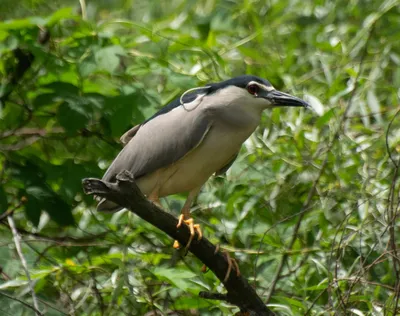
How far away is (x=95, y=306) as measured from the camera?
3.41 m

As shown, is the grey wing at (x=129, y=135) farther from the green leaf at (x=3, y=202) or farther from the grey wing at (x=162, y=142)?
the green leaf at (x=3, y=202)

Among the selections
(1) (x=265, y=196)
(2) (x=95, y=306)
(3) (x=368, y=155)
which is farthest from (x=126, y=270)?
(3) (x=368, y=155)

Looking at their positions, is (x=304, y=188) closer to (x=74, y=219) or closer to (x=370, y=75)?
(x=370, y=75)

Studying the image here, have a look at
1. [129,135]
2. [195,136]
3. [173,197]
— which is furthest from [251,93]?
[173,197]

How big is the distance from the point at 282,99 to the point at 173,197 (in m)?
0.72

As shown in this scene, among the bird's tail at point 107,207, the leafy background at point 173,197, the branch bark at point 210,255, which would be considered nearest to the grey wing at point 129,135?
the leafy background at point 173,197

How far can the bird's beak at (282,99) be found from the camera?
3234mm

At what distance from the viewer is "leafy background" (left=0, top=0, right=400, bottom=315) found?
3404 mm

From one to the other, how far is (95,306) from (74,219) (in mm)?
422

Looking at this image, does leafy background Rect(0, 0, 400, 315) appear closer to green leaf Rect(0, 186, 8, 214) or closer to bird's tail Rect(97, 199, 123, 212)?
green leaf Rect(0, 186, 8, 214)

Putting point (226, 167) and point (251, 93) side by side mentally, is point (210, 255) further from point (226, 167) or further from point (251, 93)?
point (251, 93)

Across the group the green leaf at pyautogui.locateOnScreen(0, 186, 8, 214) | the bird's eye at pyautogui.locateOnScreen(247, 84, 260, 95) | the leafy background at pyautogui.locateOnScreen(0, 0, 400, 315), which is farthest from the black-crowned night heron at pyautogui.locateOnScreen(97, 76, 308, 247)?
the green leaf at pyautogui.locateOnScreen(0, 186, 8, 214)

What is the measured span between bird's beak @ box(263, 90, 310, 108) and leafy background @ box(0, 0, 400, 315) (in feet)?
1.00

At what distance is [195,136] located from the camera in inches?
125
